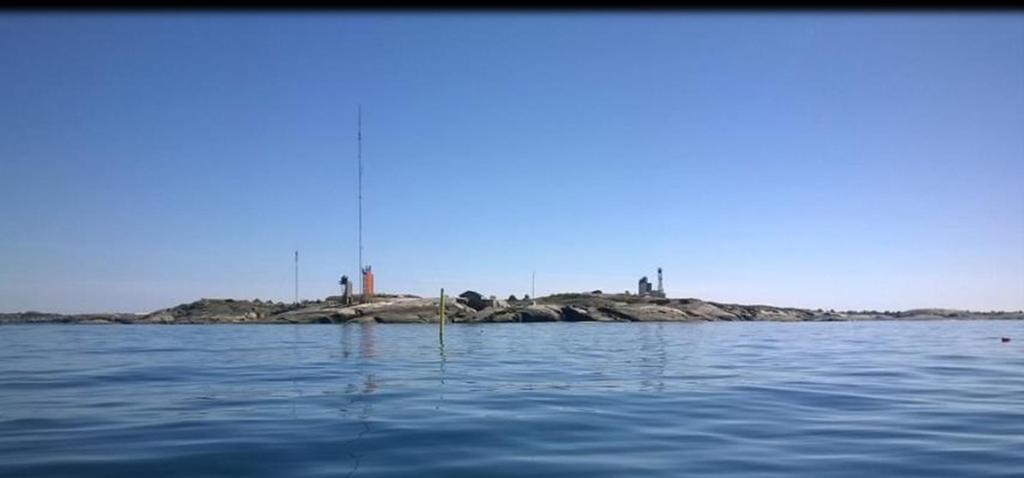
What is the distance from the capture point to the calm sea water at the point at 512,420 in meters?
12.7

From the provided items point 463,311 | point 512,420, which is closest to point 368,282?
point 463,311

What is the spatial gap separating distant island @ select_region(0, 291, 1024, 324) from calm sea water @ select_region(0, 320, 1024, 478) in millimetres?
74667

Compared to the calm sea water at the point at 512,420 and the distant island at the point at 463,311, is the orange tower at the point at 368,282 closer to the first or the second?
the distant island at the point at 463,311

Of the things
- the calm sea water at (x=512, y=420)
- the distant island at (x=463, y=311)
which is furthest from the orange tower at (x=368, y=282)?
the calm sea water at (x=512, y=420)

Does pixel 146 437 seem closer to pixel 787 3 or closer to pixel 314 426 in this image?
pixel 314 426

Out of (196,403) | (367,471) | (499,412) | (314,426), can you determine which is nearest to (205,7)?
(367,471)

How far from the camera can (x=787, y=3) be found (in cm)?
388

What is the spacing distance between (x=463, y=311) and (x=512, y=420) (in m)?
91.3

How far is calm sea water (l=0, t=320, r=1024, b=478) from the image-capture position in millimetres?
12664

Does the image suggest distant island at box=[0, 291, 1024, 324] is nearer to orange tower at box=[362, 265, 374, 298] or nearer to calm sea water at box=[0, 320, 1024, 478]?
orange tower at box=[362, 265, 374, 298]

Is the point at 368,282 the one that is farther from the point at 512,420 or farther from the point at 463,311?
the point at 512,420

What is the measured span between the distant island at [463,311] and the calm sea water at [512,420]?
7467cm

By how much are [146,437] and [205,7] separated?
44.4 feet

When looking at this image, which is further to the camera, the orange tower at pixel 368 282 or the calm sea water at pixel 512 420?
the orange tower at pixel 368 282
